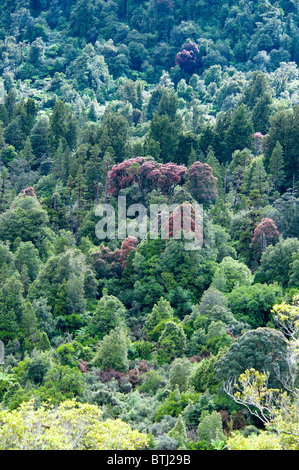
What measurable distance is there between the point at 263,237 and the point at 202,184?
32.4 feet

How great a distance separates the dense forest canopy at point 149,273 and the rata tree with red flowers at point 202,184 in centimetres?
13

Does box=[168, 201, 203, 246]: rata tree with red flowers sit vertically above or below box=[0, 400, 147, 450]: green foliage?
above

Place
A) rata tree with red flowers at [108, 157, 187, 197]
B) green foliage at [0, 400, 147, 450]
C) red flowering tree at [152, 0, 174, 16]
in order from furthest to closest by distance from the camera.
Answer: red flowering tree at [152, 0, 174, 16]
rata tree with red flowers at [108, 157, 187, 197]
green foliage at [0, 400, 147, 450]

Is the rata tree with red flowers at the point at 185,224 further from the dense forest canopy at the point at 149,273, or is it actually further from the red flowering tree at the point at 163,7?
the red flowering tree at the point at 163,7

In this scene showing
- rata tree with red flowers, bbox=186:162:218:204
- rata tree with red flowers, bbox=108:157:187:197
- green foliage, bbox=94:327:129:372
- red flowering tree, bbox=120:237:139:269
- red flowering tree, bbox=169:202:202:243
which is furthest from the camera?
rata tree with red flowers, bbox=108:157:187:197

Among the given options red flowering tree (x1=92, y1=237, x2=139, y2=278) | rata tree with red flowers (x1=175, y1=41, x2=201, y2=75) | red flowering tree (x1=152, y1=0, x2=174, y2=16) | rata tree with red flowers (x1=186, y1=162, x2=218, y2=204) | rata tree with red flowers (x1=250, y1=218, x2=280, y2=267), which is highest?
red flowering tree (x1=152, y1=0, x2=174, y2=16)

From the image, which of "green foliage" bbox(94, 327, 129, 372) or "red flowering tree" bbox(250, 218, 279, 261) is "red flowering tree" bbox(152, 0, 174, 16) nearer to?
"red flowering tree" bbox(250, 218, 279, 261)

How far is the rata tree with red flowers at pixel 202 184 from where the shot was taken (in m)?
65.2

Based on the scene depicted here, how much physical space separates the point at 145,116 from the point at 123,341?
189 feet

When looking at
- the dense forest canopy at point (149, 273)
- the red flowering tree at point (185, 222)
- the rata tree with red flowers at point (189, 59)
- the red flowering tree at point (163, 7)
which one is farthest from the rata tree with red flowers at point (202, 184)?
the red flowering tree at point (163, 7)

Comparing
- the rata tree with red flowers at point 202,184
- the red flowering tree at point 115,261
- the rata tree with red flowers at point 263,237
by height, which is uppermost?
the rata tree with red flowers at point 202,184

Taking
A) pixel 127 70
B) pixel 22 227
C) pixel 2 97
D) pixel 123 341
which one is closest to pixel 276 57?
pixel 127 70

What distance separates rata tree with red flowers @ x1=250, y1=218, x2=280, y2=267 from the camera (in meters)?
57.9

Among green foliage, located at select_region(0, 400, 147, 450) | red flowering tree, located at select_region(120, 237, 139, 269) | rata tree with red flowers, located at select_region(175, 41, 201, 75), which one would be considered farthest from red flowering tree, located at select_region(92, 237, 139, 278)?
rata tree with red flowers, located at select_region(175, 41, 201, 75)
